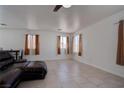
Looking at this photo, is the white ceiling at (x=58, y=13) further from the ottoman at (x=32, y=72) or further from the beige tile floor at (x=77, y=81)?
the beige tile floor at (x=77, y=81)

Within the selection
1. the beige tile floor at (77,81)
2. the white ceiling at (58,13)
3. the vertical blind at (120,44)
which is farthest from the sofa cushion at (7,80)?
the vertical blind at (120,44)

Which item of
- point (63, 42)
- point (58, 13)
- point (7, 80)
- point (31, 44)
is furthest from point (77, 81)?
point (63, 42)

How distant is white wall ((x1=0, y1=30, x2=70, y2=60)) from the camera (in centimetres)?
792

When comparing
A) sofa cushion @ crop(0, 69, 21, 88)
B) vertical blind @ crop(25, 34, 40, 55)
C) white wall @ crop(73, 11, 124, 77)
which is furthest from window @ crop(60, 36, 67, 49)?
sofa cushion @ crop(0, 69, 21, 88)

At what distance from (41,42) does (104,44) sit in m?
4.83

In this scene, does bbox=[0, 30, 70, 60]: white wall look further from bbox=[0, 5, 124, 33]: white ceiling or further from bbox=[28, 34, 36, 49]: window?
bbox=[0, 5, 124, 33]: white ceiling

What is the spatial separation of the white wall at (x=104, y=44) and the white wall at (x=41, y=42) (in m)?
2.85

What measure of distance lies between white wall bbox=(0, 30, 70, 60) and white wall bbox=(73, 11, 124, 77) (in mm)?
2852

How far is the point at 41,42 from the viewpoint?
860 centimetres

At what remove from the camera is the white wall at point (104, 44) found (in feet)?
14.3

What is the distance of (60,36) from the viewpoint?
905 cm
